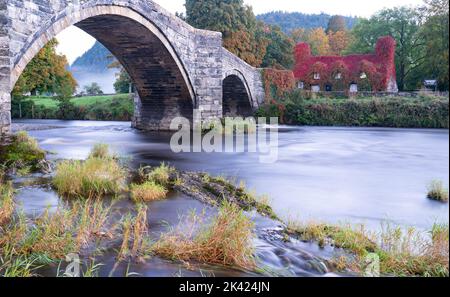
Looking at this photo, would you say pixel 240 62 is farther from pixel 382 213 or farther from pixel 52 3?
pixel 382 213

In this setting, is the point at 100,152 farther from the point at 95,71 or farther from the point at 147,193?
the point at 95,71

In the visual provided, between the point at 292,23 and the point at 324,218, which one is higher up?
the point at 292,23

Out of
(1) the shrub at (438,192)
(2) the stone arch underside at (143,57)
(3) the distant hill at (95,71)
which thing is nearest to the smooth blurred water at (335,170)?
(1) the shrub at (438,192)

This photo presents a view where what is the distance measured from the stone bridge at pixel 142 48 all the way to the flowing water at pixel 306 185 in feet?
9.39

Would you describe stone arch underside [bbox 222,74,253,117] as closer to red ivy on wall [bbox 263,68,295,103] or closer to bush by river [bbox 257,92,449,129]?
bush by river [bbox 257,92,449,129]

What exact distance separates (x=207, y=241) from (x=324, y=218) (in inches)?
102

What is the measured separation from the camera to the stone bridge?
33.9 ft

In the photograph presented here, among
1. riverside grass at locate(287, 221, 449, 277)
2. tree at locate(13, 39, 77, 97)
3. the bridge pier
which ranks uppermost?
tree at locate(13, 39, 77, 97)

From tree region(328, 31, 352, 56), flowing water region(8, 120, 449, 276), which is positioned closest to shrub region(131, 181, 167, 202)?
flowing water region(8, 120, 449, 276)

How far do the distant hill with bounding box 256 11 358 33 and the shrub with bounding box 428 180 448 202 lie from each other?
3941 centimetres

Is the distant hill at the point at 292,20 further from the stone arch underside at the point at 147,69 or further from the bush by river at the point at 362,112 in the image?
the stone arch underside at the point at 147,69

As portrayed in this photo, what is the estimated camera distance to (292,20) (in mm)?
56156

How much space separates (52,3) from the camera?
456 inches
